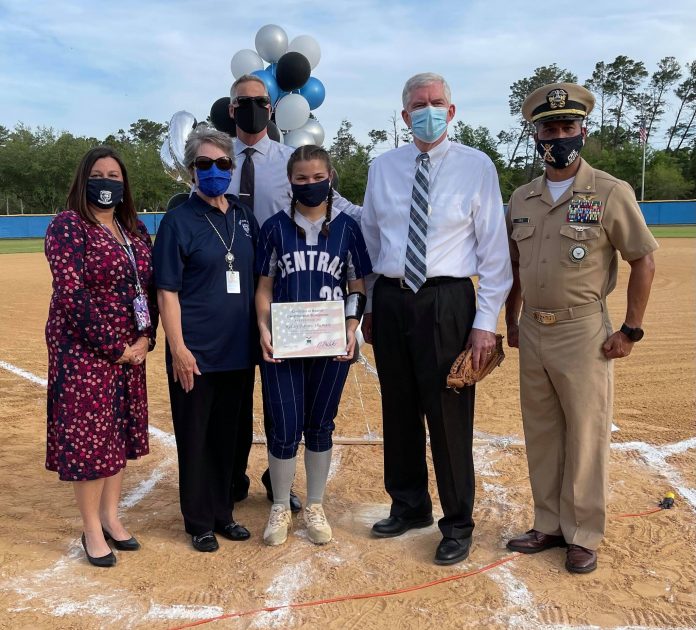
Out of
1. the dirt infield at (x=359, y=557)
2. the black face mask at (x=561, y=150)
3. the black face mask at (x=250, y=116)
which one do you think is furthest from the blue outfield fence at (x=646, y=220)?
the black face mask at (x=561, y=150)

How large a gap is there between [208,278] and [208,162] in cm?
62

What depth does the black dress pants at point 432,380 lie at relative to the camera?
11.5ft

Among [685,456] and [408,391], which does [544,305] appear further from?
[685,456]

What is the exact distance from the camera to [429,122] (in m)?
3.47

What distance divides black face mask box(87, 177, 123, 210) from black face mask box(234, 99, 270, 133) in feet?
3.06

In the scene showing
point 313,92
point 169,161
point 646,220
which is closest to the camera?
point 169,161

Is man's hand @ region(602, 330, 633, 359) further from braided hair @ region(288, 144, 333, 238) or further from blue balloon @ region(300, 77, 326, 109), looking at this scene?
blue balloon @ region(300, 77, 326, 109)

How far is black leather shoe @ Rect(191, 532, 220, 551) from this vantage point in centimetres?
377

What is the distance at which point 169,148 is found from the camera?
24.6 ft

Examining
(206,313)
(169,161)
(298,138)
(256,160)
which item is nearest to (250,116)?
(256,160)

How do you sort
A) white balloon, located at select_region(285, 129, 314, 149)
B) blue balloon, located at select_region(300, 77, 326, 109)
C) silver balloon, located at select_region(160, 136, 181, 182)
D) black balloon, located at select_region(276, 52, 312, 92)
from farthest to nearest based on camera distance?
1. blue balloon, located at select_region(300, 77, 326, 109)
2. black balloon, located at select_region(276, 52, 312, 92)
3. white balloon, located at select_region(285, 129, 314, 149)
4. silver balloon, located at select_region(160, 136, 181, 182)

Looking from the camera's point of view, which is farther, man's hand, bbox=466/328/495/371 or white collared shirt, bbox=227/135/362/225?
white collared shirt, bbox=227/135/362/225

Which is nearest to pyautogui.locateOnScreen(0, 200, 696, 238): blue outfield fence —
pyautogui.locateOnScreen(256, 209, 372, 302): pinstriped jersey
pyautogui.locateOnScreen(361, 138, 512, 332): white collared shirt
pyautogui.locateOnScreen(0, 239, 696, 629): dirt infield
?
pyautogui.locateOnScreen(0, 239, 696, 629): dirt infield

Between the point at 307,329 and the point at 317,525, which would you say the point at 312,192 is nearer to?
the point at 307,329
